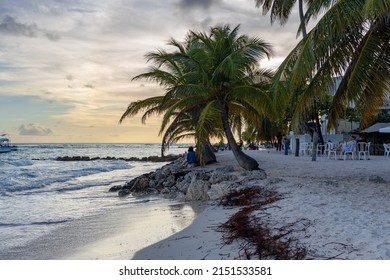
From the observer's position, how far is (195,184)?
38.2 ft

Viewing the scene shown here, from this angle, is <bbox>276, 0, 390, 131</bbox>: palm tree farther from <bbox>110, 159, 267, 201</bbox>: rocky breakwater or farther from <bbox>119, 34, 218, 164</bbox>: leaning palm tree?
<bbox>119, 34, 218, 164</bbox>: leaning palm tree

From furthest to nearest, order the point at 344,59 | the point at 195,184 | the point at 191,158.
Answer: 1. the point at 191,158
2. the point at 195,184
3. the point at 344,59

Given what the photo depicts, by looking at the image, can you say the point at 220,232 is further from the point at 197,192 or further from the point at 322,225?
the point at 197,192

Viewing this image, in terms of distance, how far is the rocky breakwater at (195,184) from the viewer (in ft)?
36.4

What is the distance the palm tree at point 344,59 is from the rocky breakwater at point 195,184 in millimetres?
2796

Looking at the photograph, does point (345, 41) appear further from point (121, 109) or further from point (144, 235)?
point (121, 109)

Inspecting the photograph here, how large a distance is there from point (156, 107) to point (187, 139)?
2.77 meters

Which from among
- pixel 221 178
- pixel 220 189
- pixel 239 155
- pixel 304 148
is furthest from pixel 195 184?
pixel 304 148

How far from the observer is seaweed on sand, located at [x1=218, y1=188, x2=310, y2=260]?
15.7ft

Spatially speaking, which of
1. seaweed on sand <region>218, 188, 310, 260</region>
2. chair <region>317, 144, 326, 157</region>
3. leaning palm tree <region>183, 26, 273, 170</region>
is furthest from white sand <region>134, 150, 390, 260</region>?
chair <region>317, 144, 326, 157</region>

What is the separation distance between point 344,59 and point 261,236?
5.79 metres

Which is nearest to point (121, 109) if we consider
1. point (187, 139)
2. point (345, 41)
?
point (187, 139)

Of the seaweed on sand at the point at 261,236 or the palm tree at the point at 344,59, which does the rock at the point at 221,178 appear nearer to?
the palm tree at the point at 344,59

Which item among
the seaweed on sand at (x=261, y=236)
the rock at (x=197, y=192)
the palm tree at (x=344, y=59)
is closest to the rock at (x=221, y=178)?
the rock at (x=197, y=192)
